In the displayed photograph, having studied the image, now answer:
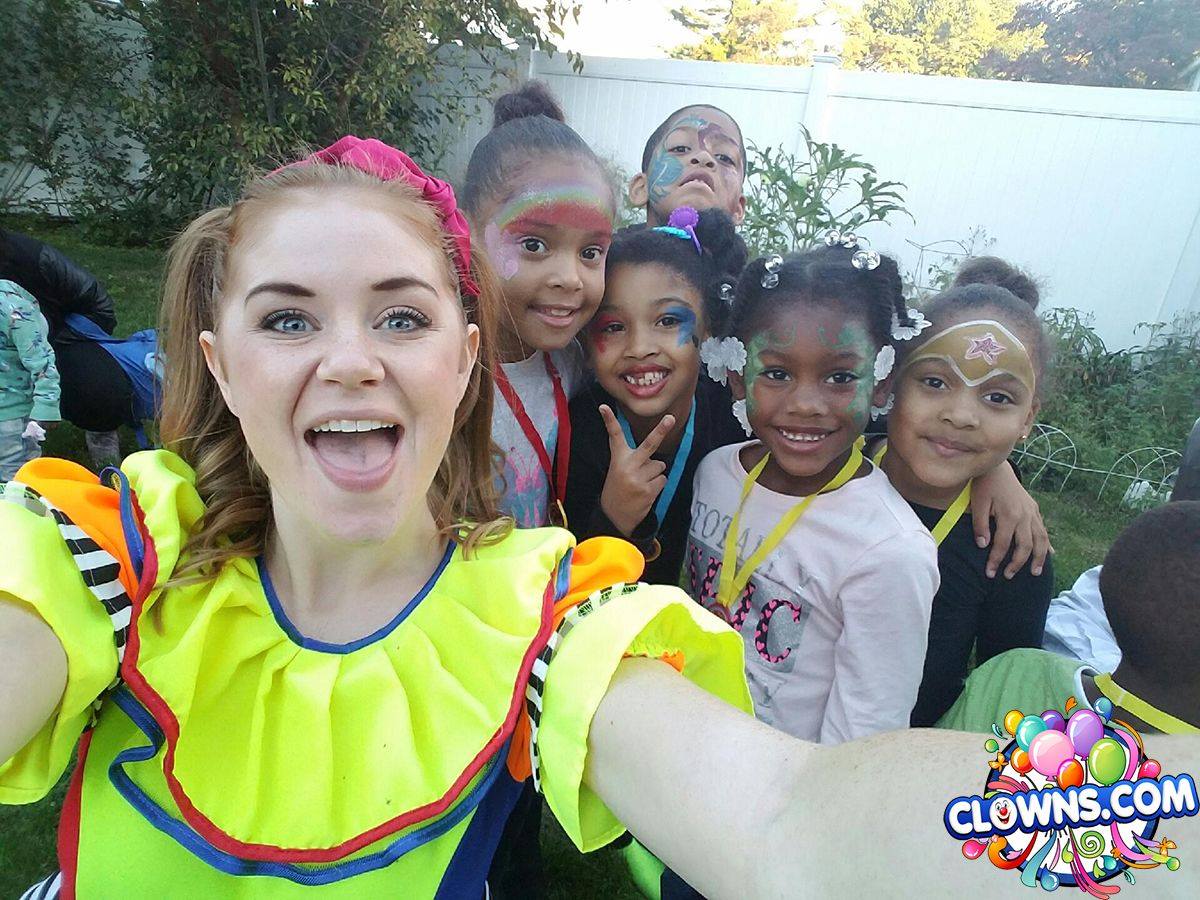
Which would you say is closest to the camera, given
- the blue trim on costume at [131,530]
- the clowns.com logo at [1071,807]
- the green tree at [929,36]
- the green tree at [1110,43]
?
the clowns.com logo at [1071,807]

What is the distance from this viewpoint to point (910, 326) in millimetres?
1502

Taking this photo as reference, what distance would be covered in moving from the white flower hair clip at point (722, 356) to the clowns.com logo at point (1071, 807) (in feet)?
3.26

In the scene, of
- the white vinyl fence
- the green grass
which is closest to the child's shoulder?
the green grass

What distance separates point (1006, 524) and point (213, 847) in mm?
1571

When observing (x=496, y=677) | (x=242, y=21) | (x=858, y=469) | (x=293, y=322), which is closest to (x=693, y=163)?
(x=858, y=469)

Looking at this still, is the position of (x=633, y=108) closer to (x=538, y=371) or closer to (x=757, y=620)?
(x=538, y=371)

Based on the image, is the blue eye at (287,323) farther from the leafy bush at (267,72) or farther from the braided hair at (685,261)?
the leafy bush at (267,72)

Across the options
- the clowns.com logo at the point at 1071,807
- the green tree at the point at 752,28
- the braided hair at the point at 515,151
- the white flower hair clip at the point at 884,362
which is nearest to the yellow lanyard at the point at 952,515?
the white flower hair clip at the point at 884,362

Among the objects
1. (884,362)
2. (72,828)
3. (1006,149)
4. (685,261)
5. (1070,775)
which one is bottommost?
(72,828)

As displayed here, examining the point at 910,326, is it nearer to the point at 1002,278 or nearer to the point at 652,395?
the point at 1002,278

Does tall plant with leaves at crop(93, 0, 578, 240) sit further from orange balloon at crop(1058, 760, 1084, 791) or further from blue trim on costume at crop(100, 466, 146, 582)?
orange balloon at crop(1058, 760, 1084, 791)

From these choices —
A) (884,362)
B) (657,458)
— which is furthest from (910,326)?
(657,458)

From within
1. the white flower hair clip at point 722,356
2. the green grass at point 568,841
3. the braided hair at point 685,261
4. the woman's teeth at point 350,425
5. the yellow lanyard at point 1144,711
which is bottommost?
the green grass at point 568,841

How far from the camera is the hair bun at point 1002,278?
1.64 m
